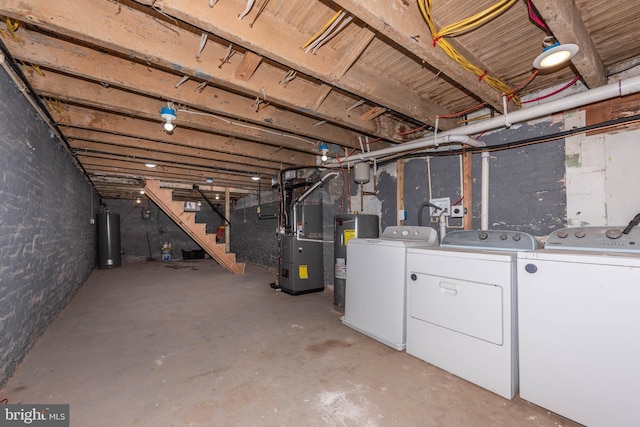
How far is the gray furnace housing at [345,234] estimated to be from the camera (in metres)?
3.61

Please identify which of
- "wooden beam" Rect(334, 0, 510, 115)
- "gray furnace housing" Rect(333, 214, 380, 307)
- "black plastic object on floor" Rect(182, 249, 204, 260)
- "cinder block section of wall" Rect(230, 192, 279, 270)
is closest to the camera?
"wooden beam" Rect(334, 0, 510, 115)

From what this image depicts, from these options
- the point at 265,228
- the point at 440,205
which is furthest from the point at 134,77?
the point at 265,228

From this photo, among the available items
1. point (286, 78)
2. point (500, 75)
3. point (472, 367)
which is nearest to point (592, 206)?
point (500, 75)

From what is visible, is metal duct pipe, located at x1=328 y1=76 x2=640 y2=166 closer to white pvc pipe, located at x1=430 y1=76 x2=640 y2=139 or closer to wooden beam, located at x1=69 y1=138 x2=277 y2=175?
white pvc pipe, located at x1=430 y1=76 x2=640 y2=139

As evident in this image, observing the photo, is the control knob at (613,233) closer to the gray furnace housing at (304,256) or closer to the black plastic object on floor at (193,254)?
the gray furnace housing at (304,256)

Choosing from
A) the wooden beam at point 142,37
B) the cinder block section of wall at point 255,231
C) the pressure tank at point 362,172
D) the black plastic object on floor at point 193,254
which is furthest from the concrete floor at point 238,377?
the black plastic object on floor at point 193,254

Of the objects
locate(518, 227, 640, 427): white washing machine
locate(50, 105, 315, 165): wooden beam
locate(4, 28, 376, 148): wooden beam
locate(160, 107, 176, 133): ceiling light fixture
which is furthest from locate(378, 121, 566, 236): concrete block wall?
locate(160, 107, 176, 133): ceiling light fixture

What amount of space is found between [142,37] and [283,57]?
84 centimetres

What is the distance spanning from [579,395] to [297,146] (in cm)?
334

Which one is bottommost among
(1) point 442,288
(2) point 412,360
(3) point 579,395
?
(2) point 412,360

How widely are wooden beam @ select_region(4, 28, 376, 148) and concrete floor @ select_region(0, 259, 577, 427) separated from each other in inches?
83.7

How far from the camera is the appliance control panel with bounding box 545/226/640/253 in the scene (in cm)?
169

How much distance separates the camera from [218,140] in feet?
12.2

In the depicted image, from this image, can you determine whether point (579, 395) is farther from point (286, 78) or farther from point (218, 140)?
point (218, 140)
